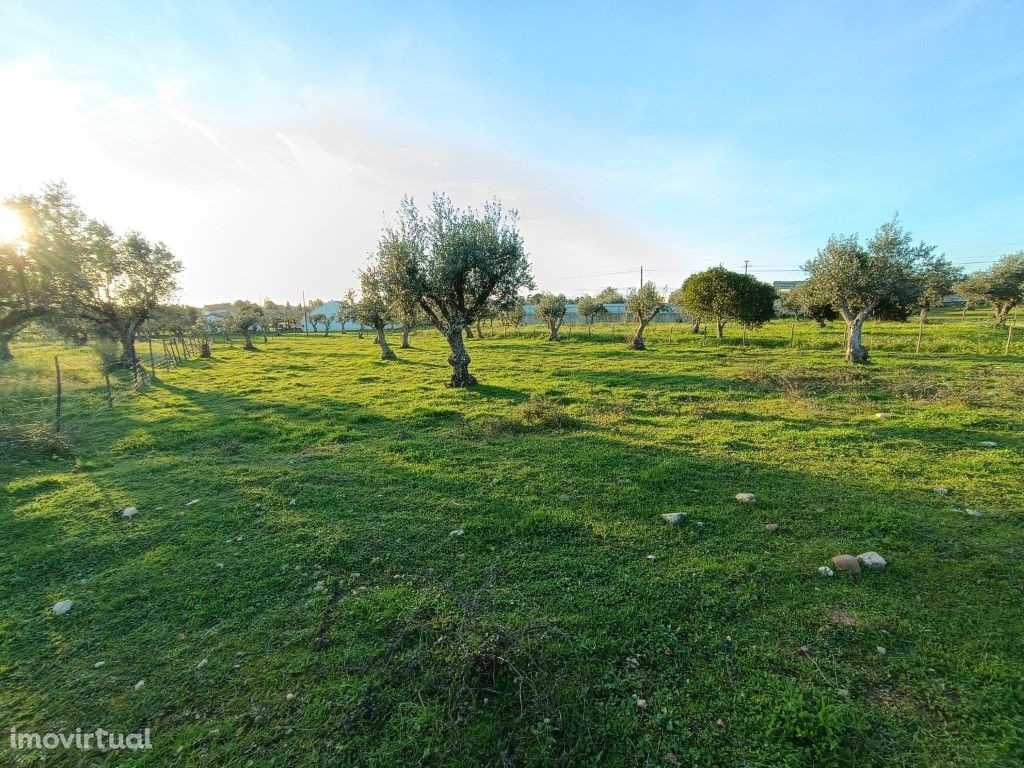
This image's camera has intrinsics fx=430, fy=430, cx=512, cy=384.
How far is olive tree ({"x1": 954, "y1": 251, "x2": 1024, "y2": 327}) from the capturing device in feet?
120

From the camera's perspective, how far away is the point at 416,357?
3306cm

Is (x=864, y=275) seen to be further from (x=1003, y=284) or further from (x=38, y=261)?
(x=38, y=261)

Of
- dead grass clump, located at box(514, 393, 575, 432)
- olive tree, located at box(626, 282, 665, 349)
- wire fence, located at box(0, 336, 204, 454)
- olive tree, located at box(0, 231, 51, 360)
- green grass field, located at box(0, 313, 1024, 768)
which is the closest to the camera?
green grass field, located at box(0, 313, 1024, 768)

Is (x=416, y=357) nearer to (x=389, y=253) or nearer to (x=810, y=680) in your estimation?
(x=389, y=253)

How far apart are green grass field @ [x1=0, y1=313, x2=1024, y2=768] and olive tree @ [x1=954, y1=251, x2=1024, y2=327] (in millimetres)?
39107

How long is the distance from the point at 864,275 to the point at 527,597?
24883 millimetres

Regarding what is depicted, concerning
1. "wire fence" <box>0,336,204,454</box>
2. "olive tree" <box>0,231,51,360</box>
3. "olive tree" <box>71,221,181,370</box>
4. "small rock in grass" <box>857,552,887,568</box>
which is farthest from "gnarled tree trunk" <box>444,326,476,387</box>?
"olive tree" <box>71,221,181,370</box>

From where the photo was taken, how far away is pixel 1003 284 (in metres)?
37.1

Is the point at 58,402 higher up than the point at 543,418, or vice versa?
the point at 58,402

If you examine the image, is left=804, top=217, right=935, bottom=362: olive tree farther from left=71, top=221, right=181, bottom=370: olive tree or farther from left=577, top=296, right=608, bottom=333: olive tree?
left=71, top=221, right=181, bottom=370: olive tree

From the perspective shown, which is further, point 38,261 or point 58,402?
point 38,261

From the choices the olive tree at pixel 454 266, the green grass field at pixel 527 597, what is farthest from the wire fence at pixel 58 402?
the olive tree at pixel 454 266

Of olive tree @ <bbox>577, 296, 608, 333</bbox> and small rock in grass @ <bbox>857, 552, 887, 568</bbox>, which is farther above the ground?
olive tree @ <bbox>577, 296, 608, 333</bbox>

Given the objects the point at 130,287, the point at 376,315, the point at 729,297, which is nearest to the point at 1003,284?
the point at 729,297
